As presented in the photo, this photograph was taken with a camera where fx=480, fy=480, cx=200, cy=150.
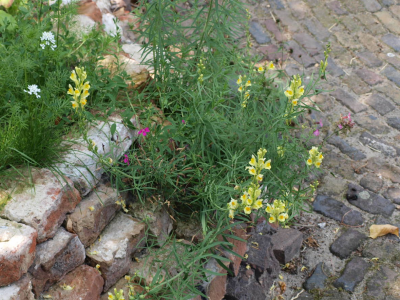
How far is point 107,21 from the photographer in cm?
439

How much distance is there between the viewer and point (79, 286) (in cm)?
260

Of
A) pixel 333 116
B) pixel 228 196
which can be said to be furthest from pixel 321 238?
pixel 333 116

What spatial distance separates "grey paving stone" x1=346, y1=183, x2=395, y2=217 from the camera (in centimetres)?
373

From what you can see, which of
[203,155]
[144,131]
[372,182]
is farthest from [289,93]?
[372,182]

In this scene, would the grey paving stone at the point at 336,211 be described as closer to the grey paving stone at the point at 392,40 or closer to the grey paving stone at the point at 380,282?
the grey paving stone at the point at 380,282

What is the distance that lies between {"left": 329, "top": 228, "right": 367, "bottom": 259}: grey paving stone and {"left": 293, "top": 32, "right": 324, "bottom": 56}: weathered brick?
2.21 m

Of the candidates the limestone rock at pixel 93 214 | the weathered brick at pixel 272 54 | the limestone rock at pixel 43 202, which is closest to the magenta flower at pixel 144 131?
the limestone rock at pixel 93 214

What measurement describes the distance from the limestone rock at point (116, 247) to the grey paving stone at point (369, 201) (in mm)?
1818

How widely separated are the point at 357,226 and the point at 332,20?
9.20 feet

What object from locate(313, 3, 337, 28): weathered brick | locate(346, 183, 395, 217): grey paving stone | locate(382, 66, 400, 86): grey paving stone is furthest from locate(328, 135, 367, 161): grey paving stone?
locate(313, 3, 337, 28): weathered brick

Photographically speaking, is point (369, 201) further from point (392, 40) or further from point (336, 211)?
point (392, 40)

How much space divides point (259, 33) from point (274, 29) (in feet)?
0.66

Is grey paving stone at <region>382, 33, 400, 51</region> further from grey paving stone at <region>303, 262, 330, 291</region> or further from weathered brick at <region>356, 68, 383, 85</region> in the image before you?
grey paving stone at <region>303, 262, 330, 291</region>

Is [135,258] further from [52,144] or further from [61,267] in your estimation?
[52,144]
